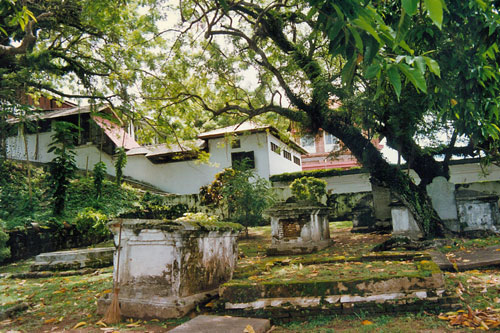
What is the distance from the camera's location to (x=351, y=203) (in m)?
16.0

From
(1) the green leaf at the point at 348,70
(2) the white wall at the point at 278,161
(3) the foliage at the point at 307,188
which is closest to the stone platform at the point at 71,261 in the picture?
(3) the foliage at the point at 307,188

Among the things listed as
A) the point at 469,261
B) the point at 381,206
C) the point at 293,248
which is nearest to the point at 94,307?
the point at 293,248

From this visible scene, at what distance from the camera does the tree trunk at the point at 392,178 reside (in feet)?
29.3

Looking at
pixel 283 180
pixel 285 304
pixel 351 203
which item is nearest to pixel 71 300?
pixel 285 304

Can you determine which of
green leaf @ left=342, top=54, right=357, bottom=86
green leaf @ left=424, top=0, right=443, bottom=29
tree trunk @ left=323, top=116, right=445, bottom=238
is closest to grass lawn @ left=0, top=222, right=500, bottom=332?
green leaf @ left=342, top=54, right=357, bottom=86

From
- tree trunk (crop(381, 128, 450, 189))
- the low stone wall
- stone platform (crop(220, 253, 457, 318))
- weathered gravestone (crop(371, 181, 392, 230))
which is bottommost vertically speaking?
stone platform (crop(220, 253, 457, 318))

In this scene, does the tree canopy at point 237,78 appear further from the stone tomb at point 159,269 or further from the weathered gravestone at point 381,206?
the stone tomb at point 159,269

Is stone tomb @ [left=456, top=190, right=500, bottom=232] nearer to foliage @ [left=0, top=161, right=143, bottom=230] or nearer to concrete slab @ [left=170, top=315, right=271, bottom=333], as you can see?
concrete slab @ [left=170, top=315, right=271, bottom=333]

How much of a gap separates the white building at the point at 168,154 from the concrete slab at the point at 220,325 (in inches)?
614

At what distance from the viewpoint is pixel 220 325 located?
3076 millimetres

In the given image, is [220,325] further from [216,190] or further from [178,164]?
[178,164]

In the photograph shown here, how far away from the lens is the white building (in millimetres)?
19438

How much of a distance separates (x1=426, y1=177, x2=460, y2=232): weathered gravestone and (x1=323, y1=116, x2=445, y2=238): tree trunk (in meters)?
0.27

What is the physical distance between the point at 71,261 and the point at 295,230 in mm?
4744
